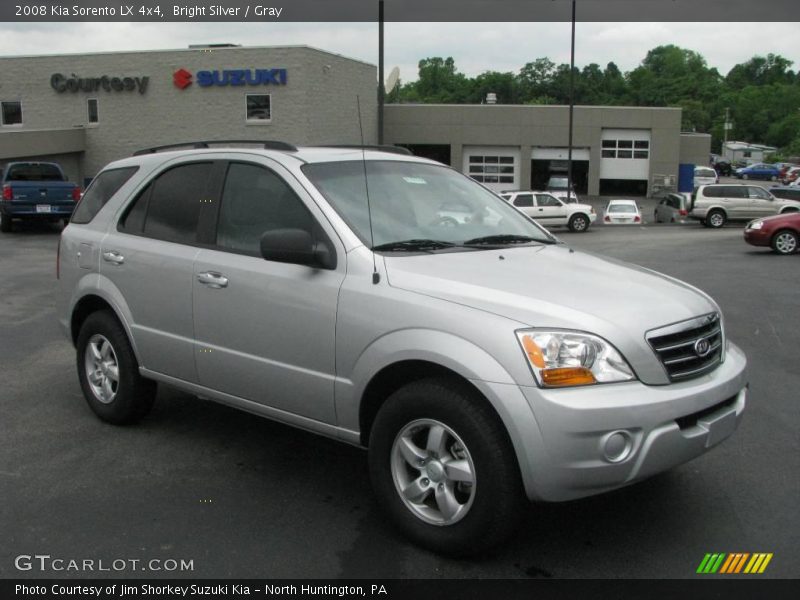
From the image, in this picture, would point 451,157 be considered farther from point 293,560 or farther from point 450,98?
point 450,98

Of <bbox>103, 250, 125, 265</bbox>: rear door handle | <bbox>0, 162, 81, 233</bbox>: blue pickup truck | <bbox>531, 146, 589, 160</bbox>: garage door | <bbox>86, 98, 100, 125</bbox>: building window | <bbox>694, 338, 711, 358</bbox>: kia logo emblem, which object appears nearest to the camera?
<bbox>694, 338, 711, 358</bbox>: kia logo emblem

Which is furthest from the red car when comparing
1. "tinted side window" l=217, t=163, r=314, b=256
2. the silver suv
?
"tinted side window" l=217, t=163, r=314, b=256

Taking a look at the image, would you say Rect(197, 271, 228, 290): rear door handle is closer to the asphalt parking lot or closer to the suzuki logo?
the asphalt parking lot

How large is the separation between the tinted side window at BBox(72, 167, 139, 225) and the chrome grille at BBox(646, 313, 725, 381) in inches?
147

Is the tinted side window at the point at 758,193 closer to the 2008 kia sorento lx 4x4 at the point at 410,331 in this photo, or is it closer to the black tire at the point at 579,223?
the black tire at the point at 579,223

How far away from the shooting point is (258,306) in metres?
4.43

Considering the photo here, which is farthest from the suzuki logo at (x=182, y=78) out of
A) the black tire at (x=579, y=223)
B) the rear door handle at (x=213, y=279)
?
the rear door handle at (x=213, y=279)

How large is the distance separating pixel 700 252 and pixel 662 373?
55.7 feet

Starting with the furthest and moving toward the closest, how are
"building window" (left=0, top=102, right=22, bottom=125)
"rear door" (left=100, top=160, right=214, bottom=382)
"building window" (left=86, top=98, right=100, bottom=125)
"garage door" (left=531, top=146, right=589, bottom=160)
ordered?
1. "garage door" (left=531, top=146, right=589, bottom=160)
2. "building window" (left=0, top=102, right=22, bottom=125)
3. "building window" (left=86, top=98, right=100, bottom=125)
4. "rear door" (left=100, top=160, right=214, bottom=382)

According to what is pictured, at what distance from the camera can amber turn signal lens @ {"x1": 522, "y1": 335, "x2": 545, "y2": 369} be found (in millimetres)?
3404

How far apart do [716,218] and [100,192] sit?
30346 mm

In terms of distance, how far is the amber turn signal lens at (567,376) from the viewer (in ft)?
11.1

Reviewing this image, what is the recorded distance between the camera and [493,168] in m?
50.8

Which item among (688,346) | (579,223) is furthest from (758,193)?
(688,346)
